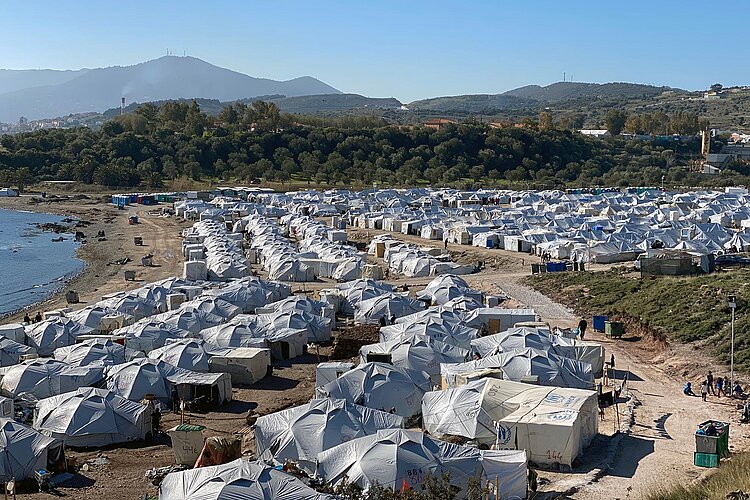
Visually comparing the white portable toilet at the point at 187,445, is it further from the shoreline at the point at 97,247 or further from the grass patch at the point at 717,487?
the shoreline at the point at 97,247

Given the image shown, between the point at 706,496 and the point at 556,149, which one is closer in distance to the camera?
the point at 706,496

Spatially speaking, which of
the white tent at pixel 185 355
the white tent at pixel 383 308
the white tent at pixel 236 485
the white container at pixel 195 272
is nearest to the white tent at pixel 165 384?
the white tent at pixel 185 355

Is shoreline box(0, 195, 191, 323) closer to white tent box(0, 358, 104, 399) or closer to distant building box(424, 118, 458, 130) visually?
white tent box(0, 358, 104, 399)

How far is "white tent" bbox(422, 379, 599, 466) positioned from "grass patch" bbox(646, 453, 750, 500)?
1738mm

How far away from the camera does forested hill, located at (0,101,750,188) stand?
8288cm

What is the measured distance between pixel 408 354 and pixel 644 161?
80.4 m

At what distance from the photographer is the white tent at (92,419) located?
14820 mm

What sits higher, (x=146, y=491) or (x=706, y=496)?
(x=706, y=496)

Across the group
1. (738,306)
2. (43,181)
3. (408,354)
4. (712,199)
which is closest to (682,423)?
(408,354)

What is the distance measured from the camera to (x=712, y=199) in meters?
58.1

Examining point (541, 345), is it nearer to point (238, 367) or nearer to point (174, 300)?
point (238, 367)

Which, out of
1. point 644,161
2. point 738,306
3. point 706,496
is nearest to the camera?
point 706,496

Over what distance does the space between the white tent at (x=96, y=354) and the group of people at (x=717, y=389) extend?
37.3ft

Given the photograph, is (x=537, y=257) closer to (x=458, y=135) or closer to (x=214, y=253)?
(x=214, y=253)
